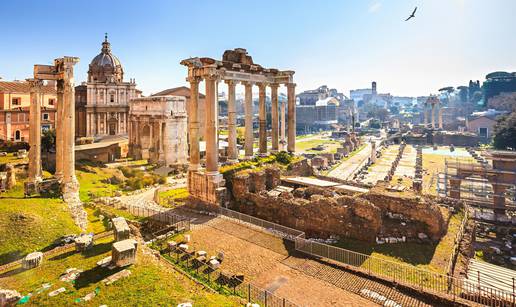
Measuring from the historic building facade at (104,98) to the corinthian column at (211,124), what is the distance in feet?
128

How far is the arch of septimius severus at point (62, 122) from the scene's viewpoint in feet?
63.9

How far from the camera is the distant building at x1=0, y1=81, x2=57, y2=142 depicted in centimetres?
4097

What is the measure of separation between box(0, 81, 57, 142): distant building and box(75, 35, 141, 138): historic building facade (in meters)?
5.78

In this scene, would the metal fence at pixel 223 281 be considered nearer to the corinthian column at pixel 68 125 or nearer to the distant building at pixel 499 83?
the corinthian column at pixel 68 125

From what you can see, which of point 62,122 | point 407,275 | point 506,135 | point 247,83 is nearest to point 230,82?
point 247,83

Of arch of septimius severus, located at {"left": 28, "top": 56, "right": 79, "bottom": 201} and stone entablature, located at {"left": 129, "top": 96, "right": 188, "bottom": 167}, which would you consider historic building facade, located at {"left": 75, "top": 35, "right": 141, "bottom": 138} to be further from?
arch of septimius severus, located at {"left": 28, "top": 56, "right": 79, "bottom": 201}

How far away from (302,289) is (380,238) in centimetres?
586

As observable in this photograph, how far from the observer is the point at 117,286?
9414mm

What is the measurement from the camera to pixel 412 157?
229ft

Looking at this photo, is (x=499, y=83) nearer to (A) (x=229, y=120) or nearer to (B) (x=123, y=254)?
(A) (x=229, y=120)

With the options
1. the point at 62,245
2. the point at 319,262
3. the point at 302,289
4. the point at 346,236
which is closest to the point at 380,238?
the point at 346,236

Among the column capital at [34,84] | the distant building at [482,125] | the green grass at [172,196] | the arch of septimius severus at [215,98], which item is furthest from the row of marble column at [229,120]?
the distant building at [482,125]

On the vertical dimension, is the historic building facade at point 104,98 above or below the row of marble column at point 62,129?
above

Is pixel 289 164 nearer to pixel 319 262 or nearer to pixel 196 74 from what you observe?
pixel 196 74
